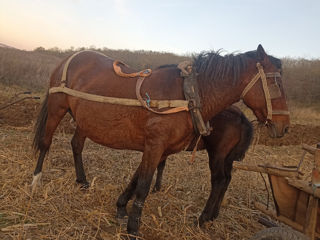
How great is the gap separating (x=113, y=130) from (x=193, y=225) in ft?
5.15

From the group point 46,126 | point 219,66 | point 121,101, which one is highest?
point 219,66

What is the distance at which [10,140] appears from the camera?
521 centimetres

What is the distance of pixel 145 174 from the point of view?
97.8 inches

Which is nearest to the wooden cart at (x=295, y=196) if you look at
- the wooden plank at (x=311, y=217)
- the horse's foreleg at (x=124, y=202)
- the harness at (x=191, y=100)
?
the wooden plank at (x=311, y=217)

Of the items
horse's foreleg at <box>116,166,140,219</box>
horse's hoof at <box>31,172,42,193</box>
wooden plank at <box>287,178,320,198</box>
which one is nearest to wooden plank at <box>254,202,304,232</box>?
wooden plank at <box>287,178,320,198</box>

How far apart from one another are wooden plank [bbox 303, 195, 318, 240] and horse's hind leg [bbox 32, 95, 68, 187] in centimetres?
289

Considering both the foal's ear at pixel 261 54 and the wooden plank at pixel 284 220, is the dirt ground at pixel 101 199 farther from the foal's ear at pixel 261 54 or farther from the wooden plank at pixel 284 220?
the foal's ear at pixel 261 54

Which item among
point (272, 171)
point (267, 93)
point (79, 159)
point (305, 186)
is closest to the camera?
point (305, 186)

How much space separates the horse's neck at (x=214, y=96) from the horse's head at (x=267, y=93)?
4.9 inches

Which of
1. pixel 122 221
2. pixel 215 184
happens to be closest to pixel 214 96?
pixel 215 184

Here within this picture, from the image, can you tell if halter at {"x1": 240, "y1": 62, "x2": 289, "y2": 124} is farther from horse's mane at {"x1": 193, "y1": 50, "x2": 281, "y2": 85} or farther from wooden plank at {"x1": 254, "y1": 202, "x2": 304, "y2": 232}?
wooden plank at {"x1": 254, "y1": 202, "x2": 304, "y2": 232}

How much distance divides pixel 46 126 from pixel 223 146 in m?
2.42

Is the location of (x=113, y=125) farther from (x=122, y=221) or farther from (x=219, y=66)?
(x=219, y=66)

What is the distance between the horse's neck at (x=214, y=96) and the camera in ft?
8.26
